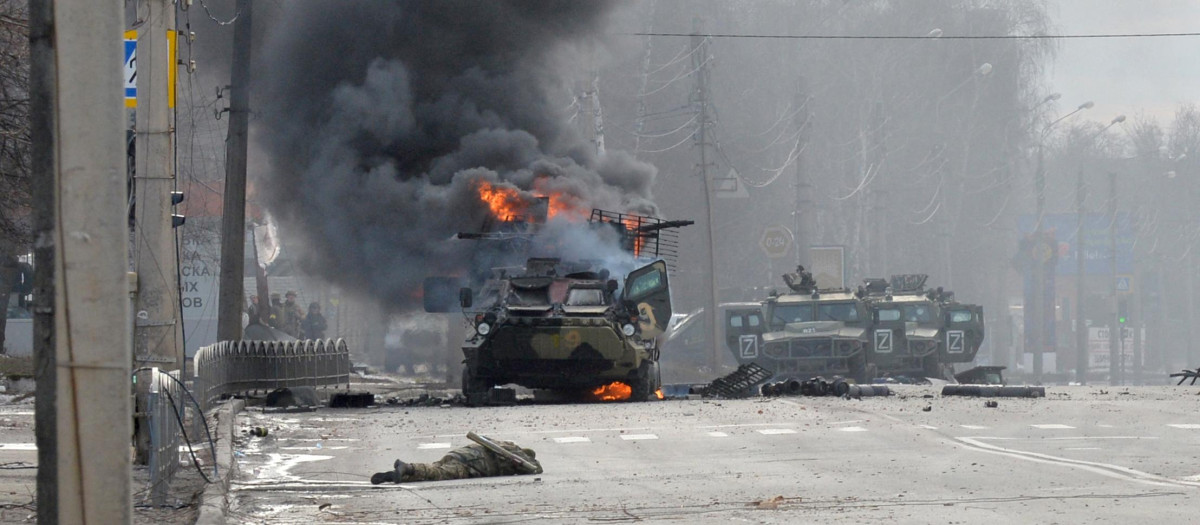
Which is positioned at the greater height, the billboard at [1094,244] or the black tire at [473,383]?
the billboard at [1094,244]

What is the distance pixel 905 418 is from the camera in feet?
49.9

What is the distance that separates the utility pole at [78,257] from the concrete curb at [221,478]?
272 centimetres

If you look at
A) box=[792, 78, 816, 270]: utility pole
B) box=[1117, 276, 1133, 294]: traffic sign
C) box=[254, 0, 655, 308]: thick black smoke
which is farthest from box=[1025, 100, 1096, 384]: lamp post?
box=[254, 0, 655, 308]: thick black smoke

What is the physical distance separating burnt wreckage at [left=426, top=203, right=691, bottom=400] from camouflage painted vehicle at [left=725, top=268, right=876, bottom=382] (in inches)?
381

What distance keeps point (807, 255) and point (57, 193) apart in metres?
34.9

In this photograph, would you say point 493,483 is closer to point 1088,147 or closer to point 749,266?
point 749,266

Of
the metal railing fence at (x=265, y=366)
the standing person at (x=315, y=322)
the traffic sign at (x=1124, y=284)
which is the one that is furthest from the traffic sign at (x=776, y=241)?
the traffic sign at (x=1124, y=284)

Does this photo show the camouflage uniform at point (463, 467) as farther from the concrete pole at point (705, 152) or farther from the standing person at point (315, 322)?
the standing person at point (315, 322)

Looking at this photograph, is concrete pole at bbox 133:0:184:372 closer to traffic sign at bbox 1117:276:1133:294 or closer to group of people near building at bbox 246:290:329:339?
group of people near building at bbox 246:290:329:339

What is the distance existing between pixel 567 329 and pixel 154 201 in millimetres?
6131

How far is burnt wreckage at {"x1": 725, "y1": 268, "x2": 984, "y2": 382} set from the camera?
28969mm

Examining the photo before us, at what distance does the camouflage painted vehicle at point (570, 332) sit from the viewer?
18047 millimetres

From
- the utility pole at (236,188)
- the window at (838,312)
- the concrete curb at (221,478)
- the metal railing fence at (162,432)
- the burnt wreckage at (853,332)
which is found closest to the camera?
the concrete curb at (221,478)

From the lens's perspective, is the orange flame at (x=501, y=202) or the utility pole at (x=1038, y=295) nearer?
the orange flame at (x=501, y=202)
